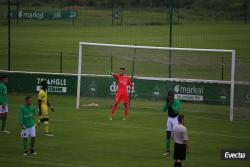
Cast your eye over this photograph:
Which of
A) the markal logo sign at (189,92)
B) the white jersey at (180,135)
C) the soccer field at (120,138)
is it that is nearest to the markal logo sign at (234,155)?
the soccer field at (120,138)

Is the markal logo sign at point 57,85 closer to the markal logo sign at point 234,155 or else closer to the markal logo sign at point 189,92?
the markal logo sign at point 189,92

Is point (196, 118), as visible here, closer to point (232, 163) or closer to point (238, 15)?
point (232, 163)

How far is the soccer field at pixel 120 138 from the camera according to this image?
2373cm

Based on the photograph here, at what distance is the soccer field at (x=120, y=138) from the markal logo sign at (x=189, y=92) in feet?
1.37

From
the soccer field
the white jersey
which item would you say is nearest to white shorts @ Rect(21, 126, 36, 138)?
the soccer field

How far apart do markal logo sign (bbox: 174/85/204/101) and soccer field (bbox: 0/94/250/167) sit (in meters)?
0.42

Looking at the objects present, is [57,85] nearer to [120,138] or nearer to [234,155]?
[120,138]

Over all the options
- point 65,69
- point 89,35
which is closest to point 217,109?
point 65,69

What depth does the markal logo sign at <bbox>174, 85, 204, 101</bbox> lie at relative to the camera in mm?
35062

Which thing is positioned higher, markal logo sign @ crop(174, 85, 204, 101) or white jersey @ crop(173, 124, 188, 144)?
markal logo sign @ crop(174, 85, 204, 101)

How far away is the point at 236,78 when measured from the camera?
32969mm

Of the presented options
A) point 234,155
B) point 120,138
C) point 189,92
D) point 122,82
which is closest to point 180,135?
point 234,155

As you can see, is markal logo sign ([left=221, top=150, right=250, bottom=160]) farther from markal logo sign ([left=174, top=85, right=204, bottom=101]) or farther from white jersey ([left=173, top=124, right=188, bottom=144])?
markal logo sign ([left=174, top=85, right=204, bottom=101])

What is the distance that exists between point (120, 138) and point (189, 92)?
26.9 feet
